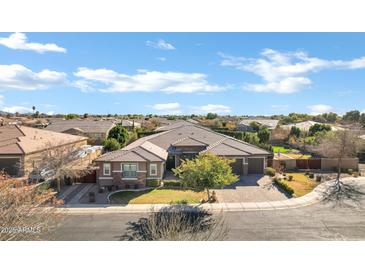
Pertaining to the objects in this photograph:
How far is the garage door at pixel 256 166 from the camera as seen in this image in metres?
33.8

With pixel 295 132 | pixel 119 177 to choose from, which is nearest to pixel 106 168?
pixel 119 177

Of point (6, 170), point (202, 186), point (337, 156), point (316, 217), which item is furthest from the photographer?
point (337, 156)

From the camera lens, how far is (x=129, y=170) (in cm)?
2773

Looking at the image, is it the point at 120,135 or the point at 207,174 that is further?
the point at 120,135

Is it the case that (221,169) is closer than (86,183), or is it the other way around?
(221,169)

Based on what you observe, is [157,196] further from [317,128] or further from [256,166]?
[317,128]

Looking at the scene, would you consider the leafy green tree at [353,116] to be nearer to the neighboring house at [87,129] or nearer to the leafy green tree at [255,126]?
the leafy green tree at [255,126]

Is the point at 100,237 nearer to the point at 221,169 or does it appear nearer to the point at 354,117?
the point at 221,169

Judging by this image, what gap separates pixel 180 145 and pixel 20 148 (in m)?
18.5

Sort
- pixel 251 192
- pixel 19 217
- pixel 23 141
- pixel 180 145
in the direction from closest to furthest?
1. pixel 19 217
2. pixel 251 192
3. pixel 23 141
4. pixel 180 145
